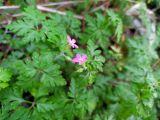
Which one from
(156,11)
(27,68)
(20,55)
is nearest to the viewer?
(27,68)

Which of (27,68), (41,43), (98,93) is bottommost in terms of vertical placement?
(98,93)

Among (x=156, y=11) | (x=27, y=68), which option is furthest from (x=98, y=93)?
(x=156, y=11)

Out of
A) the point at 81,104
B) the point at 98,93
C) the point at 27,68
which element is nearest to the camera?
the point at 27,68

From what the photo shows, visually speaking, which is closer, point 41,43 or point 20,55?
point 41,43

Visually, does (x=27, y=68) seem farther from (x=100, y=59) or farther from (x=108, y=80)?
(x=108, y=80)

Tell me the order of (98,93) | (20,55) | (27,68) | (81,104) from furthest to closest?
(98,93) → (20,55) → (81,104) → (27,68)

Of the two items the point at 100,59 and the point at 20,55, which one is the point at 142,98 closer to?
the point at 100,59

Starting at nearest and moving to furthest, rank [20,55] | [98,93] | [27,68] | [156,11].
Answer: [27,68]
[20,55]
[98,93]
[156,11]

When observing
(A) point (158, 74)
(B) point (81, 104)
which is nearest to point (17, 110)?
(B) point (81, 104)

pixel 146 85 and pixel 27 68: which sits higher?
pixel 27 68
